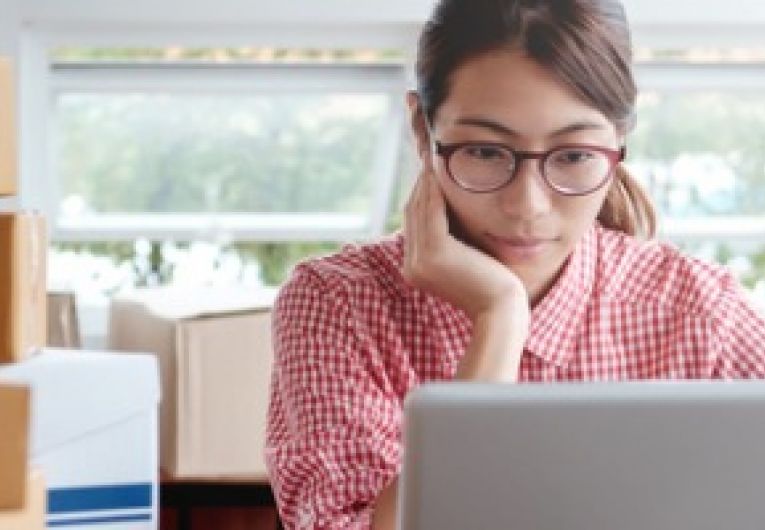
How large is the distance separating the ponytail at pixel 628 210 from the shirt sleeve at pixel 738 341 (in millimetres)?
126

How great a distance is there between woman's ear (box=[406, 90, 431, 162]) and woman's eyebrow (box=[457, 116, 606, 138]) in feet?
0.30

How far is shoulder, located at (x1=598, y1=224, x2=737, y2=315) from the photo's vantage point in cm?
172

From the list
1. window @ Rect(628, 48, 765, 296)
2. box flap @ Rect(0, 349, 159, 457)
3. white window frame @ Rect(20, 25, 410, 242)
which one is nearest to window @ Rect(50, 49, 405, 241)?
white window frame @ Rect(20, 25, 410, 242)

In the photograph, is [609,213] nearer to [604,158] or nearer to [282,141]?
[604,158]

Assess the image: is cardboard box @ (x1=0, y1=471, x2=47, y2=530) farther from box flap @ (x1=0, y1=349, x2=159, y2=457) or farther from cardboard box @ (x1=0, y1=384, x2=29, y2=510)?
box flap @ (x1=0, y1=349, x2=159, y2=457)

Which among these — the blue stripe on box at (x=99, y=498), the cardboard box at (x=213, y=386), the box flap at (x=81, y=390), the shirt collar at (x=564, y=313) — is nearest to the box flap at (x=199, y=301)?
the cardboard box at (x=213, y=386)

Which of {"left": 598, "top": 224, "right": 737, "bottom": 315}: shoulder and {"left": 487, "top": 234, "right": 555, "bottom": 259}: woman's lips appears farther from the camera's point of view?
{"left": 598, "top": 224, "right": 737, "bottom": 315}: shoulder

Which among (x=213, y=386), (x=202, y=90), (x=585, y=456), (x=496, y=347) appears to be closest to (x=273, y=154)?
(x=202, y=90)

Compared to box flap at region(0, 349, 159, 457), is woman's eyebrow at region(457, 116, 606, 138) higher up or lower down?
higher up

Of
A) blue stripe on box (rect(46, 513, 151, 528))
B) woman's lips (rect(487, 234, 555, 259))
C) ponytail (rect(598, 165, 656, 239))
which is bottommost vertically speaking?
blue stripe on box (rect(46, 513, 151, 528))

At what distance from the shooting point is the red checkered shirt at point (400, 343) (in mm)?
1564

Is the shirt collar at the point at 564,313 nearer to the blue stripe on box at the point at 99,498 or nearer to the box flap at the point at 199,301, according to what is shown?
the blue stripe on box at the point at 99,498

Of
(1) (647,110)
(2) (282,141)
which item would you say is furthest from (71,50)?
(1) (647,110)

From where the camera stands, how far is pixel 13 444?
5.67ft
